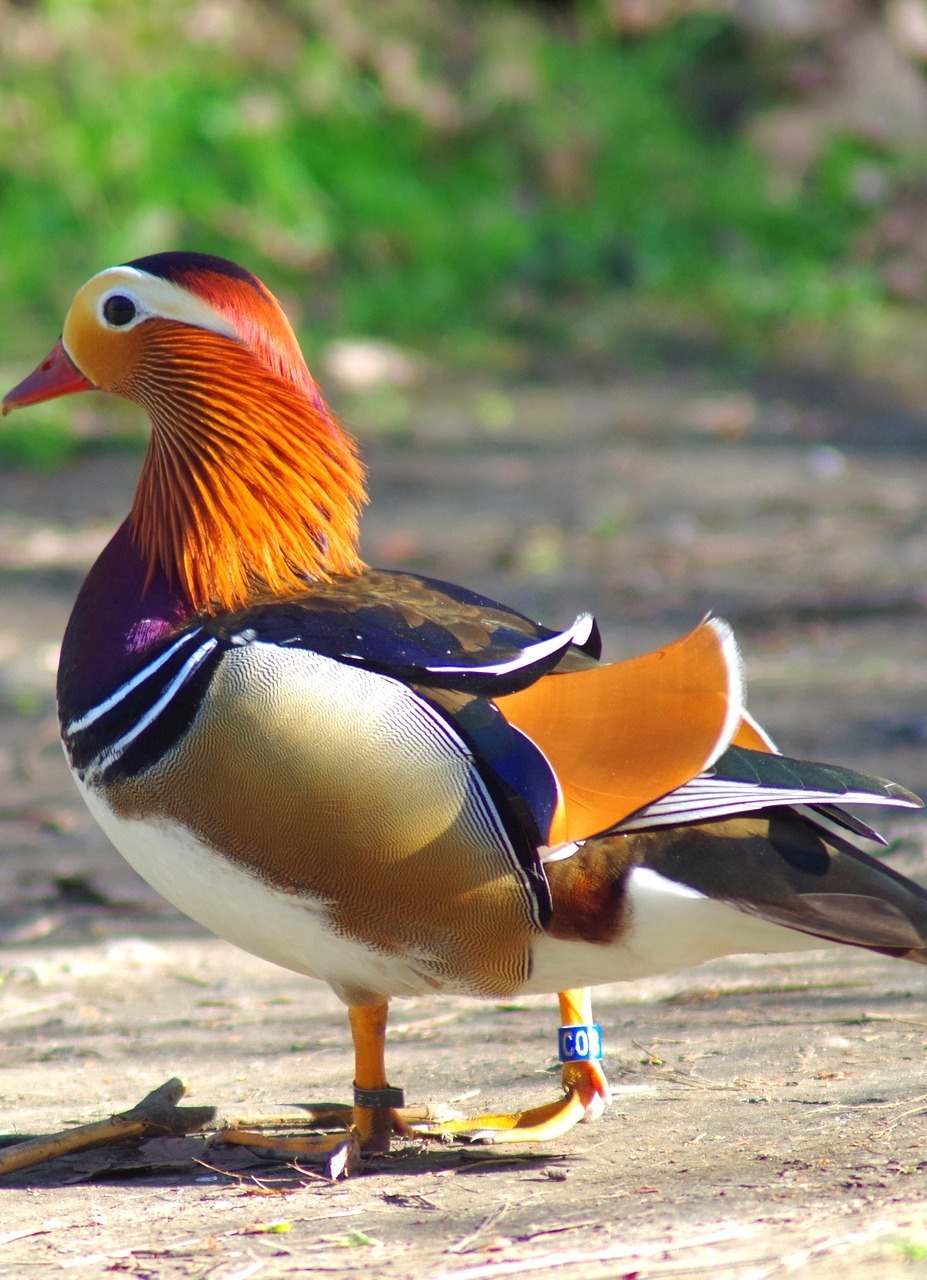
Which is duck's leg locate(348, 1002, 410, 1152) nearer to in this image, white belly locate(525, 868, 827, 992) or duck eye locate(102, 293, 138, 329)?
white belly locate(525, 868, 827, 992)

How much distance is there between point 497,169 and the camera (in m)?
9.82

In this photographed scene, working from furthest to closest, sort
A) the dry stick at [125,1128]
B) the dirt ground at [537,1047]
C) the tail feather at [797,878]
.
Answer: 1. the dry stick at [125,1128]
2. the tail feather at [797,878]
3. the dirt ground at [537,1047]

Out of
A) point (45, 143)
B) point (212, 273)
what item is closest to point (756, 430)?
point (45, 143)

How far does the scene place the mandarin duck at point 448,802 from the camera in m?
2.33

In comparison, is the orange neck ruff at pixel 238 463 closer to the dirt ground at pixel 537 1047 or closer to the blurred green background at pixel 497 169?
the dirt ground at pixel 537 1047

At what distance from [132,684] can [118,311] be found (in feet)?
2.09

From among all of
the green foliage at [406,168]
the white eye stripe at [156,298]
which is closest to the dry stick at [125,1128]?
the white eye stripe at [156,298]

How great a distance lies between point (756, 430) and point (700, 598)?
2.13 m

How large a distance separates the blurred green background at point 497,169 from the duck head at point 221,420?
470 centimetres

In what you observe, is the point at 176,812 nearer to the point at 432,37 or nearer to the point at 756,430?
the point at 756,430

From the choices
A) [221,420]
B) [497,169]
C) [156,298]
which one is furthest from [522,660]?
[497,169]

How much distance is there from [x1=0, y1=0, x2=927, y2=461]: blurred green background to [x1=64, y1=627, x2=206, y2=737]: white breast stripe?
4.97 m

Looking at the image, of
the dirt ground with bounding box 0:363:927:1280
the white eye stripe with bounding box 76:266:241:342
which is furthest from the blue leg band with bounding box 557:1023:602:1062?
the white eye stripe with bounding box 76:266:241:342

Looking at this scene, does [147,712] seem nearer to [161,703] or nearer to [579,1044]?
[161,703]
